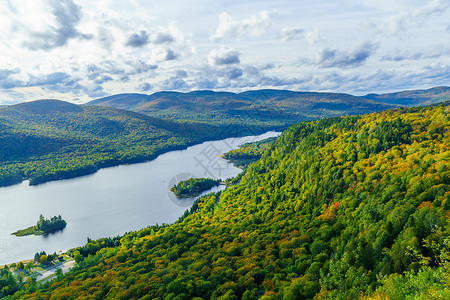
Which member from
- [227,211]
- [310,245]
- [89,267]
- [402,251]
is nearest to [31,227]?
[89,267]

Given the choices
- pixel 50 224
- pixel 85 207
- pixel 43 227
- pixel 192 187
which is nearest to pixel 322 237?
pixel 192 187

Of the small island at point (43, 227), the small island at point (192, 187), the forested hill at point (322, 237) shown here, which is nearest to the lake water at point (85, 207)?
the small island at point (43, 227)

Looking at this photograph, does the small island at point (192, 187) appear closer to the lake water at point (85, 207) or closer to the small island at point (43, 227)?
the lake water at point (85, 207)

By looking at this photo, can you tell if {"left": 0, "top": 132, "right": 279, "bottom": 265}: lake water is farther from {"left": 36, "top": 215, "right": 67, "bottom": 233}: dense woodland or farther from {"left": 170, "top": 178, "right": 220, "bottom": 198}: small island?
{"left": 170, "top": 178, "right": 220, "bottom": 198}: small island

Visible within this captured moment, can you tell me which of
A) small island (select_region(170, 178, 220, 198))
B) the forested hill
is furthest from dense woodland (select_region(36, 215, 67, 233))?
small island (select_region(170, 178, 220, 198))

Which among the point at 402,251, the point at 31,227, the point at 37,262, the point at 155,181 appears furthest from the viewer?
the point at 155,181

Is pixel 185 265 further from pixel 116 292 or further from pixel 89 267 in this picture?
pixel 89 267

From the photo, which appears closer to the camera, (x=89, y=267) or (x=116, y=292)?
(x=116, y=292)
